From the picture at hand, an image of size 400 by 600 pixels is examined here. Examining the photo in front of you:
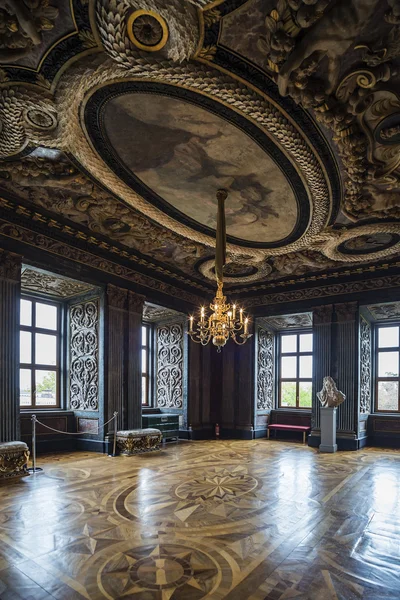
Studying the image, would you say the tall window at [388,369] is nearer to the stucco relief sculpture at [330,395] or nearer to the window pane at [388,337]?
the window pane at [388,337]

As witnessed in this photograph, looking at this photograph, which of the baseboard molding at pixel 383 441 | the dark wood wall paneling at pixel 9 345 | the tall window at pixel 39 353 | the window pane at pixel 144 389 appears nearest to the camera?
the dark wood wall paneling at pixel 9 345

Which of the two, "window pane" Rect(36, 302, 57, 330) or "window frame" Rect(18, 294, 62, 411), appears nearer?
"window frame" Rect(18, 294, 62, 411)

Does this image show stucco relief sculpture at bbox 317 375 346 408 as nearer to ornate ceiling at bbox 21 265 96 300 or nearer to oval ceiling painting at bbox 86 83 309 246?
oval ceiling painting at bbox 86 83 309 246

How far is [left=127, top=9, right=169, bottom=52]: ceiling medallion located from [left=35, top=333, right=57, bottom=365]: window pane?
793 cm

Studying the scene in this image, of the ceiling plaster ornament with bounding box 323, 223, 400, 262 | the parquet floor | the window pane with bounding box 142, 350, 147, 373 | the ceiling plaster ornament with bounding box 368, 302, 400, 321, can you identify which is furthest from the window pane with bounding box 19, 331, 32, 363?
the ceiling plaster ornament with bounding box 368, 302, 400, 321

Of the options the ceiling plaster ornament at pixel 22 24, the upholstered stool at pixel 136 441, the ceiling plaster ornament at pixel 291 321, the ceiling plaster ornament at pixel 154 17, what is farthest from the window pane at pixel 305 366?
the ceiling plaster ornament at pixel 22 24

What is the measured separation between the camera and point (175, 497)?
537 cm

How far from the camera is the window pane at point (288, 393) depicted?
12852 millimetres

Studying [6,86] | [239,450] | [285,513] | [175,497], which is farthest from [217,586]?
[239,450]

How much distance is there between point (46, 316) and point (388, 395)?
983 cm

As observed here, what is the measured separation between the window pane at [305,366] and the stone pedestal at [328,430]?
272 centimetres

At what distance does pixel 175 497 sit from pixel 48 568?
2333 mm

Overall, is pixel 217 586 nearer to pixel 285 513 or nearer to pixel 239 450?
pixel 285 513

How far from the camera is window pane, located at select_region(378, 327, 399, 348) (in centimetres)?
1161
